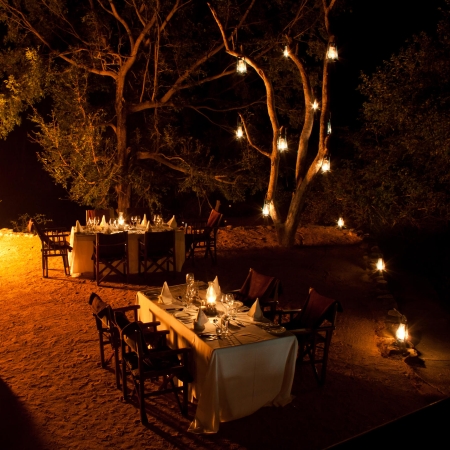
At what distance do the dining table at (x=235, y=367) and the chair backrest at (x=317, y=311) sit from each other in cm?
67

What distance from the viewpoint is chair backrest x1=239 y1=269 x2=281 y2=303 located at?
213 inches

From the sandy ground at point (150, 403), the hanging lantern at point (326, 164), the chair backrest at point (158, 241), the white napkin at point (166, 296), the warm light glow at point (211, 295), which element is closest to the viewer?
the sandy ground at point (150, 403)

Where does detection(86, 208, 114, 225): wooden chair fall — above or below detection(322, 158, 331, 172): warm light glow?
below

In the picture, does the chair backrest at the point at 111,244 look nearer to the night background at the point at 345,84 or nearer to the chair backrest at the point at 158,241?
the chair backrest at the point at 158,241

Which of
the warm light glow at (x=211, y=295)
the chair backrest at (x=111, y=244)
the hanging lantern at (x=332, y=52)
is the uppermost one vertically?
the hanging lantern at (x=332, y=52)

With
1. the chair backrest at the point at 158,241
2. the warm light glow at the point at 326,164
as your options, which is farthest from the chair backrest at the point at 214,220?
the warm light glow at the point at 326,164

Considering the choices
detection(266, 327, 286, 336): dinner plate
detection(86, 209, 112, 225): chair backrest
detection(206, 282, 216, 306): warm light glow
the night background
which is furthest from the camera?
the night background

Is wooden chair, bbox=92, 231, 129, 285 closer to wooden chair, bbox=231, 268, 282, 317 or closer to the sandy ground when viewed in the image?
the sandy ground

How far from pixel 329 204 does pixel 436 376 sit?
831 cm

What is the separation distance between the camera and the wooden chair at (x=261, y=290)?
5406mm

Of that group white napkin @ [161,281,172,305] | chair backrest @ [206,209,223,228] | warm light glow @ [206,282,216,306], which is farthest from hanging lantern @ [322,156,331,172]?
white napkin @ [161,281,172,305]

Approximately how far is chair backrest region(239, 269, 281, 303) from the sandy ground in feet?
3.03

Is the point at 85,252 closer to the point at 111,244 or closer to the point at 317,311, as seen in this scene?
the point at 111,244

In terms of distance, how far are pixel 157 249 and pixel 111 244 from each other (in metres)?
0.75
